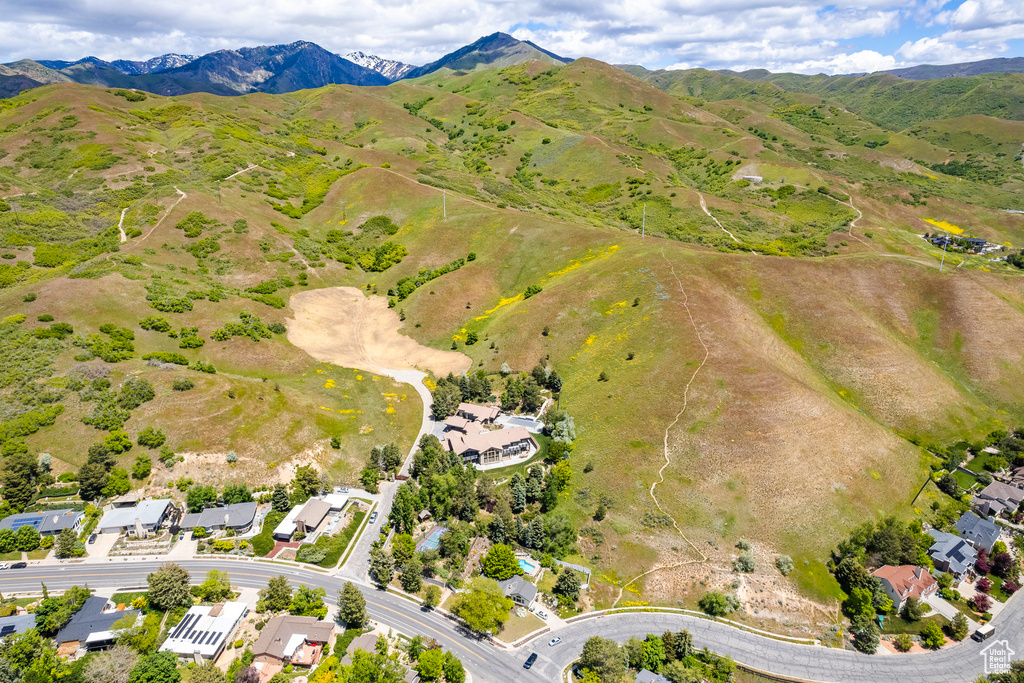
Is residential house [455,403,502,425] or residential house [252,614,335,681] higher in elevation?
residential house [455,403,502,425]

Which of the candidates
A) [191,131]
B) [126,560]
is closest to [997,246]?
[126,560]

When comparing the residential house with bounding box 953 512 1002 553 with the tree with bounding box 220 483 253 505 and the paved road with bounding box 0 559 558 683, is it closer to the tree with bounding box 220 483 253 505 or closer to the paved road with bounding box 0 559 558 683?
the paved road with bounding box 0 559 558 683

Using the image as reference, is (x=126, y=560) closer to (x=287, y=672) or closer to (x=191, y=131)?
(x=287, y=672)

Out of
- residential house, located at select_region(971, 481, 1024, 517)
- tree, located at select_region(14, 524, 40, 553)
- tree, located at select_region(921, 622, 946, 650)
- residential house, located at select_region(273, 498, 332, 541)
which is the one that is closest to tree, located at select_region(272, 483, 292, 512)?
residential house, located at select_region(273, 498, 332, 541)

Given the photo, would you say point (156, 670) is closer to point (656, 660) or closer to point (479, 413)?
point (656, 660)

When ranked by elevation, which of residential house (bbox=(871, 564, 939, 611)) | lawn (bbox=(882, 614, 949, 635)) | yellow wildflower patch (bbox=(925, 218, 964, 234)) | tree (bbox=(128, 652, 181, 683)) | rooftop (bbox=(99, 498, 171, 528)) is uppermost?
yellow wildflower patch (bbox=(925, 218, 964, 234))

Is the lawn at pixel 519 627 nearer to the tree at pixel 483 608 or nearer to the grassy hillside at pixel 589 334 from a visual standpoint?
the tree at pixel 483 608
